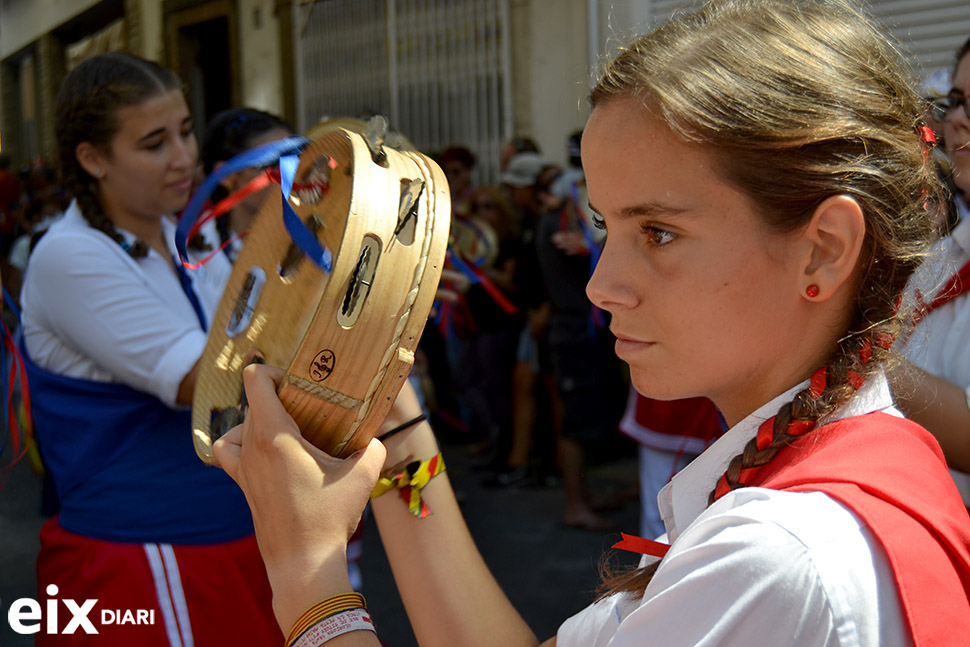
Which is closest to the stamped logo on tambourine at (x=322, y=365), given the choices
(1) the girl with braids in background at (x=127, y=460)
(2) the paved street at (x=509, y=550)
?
(1) the girl with braids in background at (x=127, y=460)

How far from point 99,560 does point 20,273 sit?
4.99 metres

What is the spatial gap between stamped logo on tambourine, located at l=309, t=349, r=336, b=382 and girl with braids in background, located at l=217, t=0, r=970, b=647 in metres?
0.06

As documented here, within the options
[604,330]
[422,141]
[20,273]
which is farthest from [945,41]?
[20,273]

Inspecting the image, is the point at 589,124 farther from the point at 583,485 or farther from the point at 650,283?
the point at 583,485

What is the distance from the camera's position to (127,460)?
1.69 m

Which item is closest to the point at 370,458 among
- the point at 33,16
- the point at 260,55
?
the point at 33,16

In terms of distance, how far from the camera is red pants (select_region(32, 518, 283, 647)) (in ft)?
5.33

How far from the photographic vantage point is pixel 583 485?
4797 millimetres

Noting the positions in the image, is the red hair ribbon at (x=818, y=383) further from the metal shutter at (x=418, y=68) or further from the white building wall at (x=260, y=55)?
the metal shutter at (x=418, y=68)

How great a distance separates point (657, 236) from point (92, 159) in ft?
4.97

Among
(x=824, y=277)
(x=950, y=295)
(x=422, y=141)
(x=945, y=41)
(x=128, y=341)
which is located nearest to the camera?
(x=824, y=277)

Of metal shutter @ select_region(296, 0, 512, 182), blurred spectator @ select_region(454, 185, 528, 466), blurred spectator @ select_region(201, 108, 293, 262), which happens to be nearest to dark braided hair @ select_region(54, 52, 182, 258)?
blurred spectator @ select_region(201, 108, 293, 262)

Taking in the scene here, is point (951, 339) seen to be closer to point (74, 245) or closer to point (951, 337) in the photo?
point (951, 337)

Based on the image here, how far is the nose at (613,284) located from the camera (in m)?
0.86
